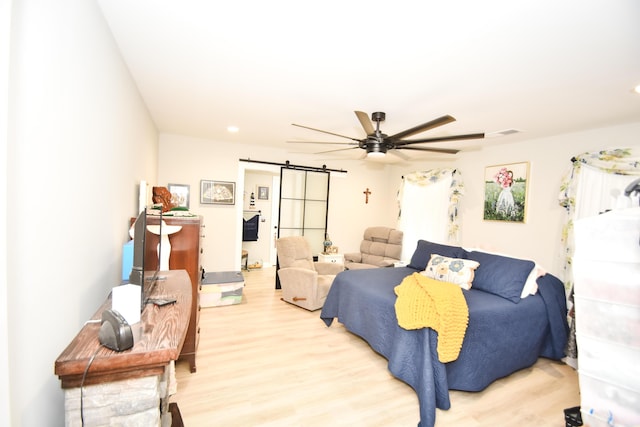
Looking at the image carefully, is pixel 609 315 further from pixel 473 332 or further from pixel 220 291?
pixel 220 291

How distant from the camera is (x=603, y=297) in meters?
1.54

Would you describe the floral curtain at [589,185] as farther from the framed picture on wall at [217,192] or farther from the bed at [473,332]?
the framed picture on wall at [217,192]

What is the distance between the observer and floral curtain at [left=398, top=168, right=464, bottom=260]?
4459 mm

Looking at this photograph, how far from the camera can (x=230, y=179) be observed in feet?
15.7

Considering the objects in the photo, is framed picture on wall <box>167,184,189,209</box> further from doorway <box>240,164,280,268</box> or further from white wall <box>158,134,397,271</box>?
doorway <box>240,164,280,268</box>

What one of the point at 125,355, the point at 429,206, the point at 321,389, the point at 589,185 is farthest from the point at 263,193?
the point at 125,355

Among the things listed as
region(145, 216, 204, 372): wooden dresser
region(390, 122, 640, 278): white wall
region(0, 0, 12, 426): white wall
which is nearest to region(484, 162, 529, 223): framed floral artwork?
region(390, 122, 640, 278): white wall

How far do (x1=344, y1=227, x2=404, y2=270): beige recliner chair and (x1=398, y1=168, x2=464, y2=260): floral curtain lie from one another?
12.5 inches

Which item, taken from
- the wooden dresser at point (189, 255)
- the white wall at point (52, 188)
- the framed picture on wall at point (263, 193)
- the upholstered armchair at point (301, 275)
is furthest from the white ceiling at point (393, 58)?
the framed picture on wall at point (263, 193)

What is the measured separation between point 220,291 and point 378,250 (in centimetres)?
282

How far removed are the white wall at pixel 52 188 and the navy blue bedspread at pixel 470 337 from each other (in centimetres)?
205

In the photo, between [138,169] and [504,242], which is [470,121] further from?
[138,169]

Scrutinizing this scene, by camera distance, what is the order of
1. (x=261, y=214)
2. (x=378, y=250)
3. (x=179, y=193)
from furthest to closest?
(x=261, y=214)
(x=378, y=250)
(x=179, y=193)

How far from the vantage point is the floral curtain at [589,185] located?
9.05 feet
